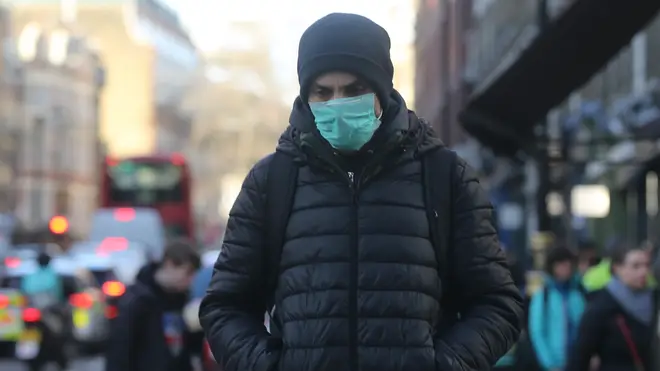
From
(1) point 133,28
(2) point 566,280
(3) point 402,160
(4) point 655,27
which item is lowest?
(2) point 566,280

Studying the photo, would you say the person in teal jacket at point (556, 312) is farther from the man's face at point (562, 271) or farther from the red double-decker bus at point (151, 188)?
the red double-decker bus at point (151, 188)

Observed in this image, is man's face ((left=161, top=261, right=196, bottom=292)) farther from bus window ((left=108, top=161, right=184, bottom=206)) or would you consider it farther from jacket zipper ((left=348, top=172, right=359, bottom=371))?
bus window ((left=108, top=161, right=184, bottom=206))

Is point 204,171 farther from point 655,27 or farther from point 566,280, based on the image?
point 566,280

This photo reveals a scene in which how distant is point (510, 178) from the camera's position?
38969mm

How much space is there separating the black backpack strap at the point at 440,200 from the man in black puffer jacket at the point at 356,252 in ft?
0.05

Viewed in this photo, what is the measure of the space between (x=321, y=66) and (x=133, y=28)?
12154 centimetres

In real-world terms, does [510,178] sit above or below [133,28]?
below

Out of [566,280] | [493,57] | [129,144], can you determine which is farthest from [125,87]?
[566,280]

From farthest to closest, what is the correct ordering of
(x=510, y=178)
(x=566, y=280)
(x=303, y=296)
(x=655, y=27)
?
(x=510, y=178) < (x=655, y=27) < (x=566, y=280) < (x=303, y=296)

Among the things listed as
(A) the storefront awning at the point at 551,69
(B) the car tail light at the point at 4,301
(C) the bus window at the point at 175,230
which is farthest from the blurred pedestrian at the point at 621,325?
(C) the bus window at the point at 175,230

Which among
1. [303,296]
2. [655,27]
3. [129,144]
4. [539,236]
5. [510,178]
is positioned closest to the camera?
[303,296]

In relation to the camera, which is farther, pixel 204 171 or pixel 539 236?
pixel 204 171

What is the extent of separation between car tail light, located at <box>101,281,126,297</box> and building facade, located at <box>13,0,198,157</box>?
89.2 meters

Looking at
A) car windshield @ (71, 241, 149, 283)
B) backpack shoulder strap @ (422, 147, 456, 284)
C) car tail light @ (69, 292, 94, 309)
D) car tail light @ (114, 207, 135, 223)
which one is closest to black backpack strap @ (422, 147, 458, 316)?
backpack shoulder strap @ (422, 147, 456, 284)
